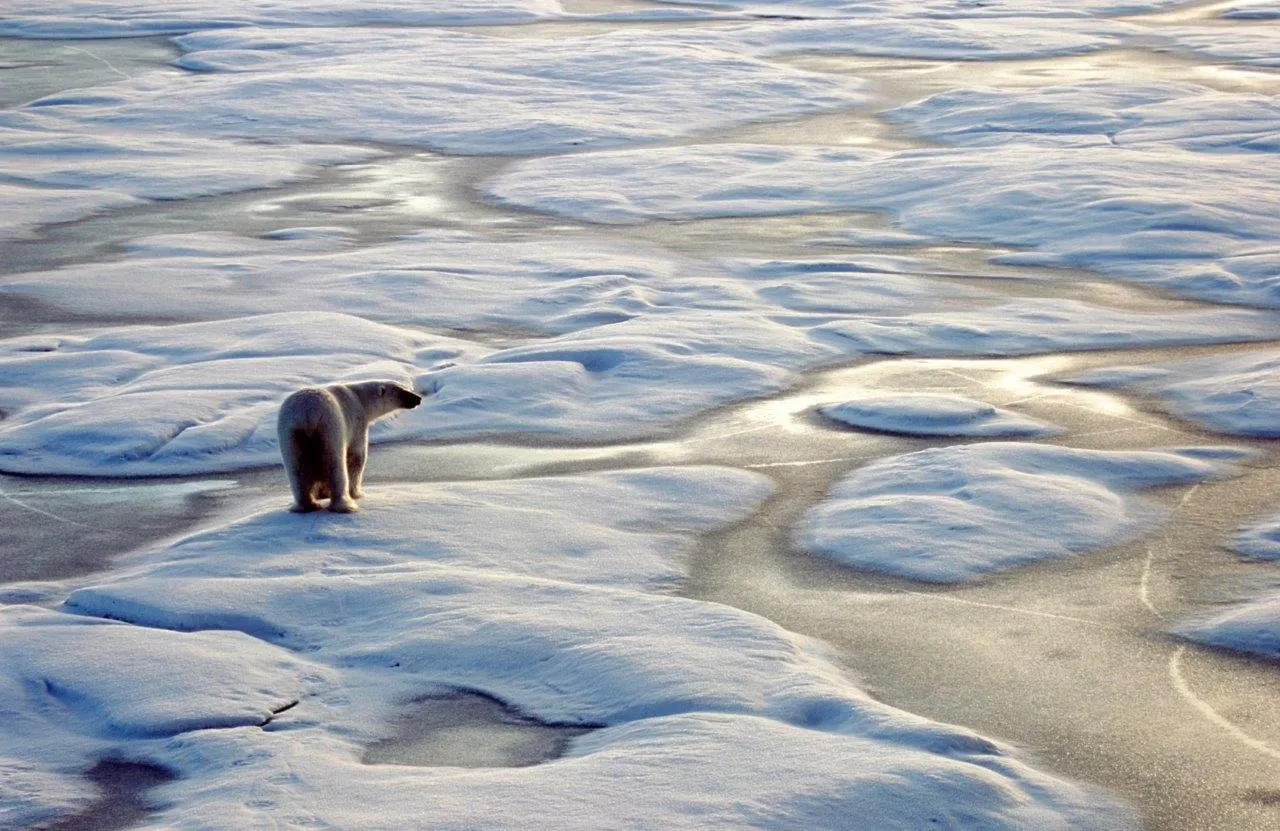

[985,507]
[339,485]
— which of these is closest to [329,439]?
[339,485]

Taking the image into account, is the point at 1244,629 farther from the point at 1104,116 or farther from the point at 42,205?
the point at 1104,116

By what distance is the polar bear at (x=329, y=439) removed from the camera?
6.00m

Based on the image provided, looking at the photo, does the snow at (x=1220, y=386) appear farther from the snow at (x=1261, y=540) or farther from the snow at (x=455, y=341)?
the snow at (x=1261, y=540)

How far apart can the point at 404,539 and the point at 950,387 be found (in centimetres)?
350

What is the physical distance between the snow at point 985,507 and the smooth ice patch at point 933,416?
0.42 meters

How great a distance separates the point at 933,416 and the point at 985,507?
4.34ft

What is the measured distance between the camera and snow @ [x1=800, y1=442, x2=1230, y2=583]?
593cm

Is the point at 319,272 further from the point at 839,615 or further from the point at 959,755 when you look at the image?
the point at 959,755

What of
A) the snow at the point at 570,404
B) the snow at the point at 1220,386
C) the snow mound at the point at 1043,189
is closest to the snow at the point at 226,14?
the snow at the point at 570,404

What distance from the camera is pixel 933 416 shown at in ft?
24.9

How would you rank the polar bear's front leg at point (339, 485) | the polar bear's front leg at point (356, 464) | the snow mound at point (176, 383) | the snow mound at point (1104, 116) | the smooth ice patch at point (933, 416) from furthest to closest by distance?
the snow mound at point (1104, 116)
the smooth ice patch at point (933, 416)
the snow mound at point (176, 383)
the polar bear's front leg at point (356, 464)
the polar bear's front leg at point (339, 485)

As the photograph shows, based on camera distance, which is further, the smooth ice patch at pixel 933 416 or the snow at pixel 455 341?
the snow at pixel 455 341

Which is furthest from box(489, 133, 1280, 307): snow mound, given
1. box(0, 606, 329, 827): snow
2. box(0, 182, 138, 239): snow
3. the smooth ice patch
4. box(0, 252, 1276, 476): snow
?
box(0, 606, 329, 827): snow

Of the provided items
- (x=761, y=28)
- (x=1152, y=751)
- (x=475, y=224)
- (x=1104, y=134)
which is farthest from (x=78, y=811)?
(x=761, y=28)
